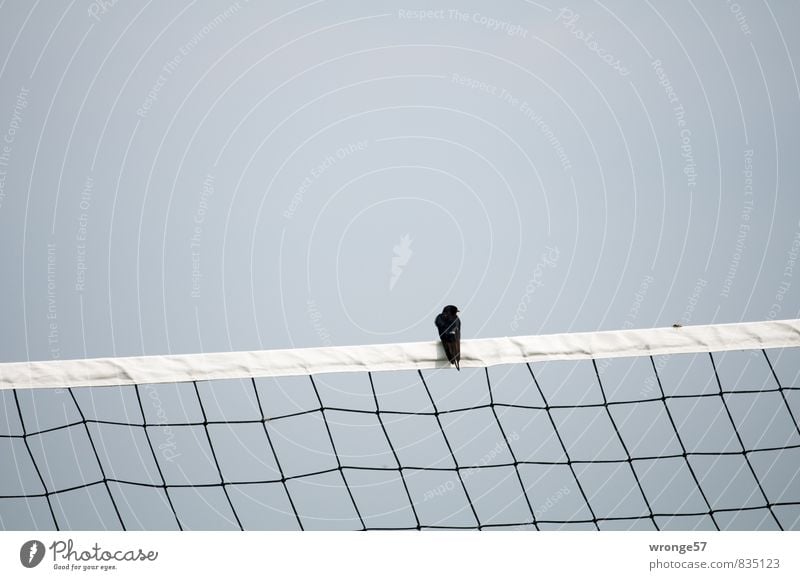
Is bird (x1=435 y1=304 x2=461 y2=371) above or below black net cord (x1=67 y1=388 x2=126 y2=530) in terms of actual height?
above

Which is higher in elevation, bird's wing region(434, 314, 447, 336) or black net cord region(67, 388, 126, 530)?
bird's wing region(434, 314, 447, 336)

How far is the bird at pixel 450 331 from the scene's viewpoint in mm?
6699

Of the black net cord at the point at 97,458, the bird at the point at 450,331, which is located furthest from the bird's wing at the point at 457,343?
the black net cord at the point at 97,458

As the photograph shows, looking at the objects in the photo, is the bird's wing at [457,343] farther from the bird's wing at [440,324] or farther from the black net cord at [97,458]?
the black net cord at [97,458]

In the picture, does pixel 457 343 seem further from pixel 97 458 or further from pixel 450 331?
pixel 97 458

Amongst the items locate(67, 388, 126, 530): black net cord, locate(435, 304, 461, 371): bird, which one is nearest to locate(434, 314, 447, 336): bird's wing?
locate(435, 304, 461, 371): bird

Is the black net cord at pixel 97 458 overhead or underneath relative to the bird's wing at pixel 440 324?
underneath

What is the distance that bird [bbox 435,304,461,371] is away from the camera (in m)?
6.70

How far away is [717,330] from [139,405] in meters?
3.71

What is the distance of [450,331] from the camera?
6.69 meters

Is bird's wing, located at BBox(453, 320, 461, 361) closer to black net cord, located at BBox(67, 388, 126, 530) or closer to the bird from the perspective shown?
the bird

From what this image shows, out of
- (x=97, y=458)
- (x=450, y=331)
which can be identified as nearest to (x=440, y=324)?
(x=450, y=331)

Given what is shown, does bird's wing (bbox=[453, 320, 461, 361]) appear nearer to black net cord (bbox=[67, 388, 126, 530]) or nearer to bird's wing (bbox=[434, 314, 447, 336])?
bird's wing (bbox=[434, 314, 447, 336])
